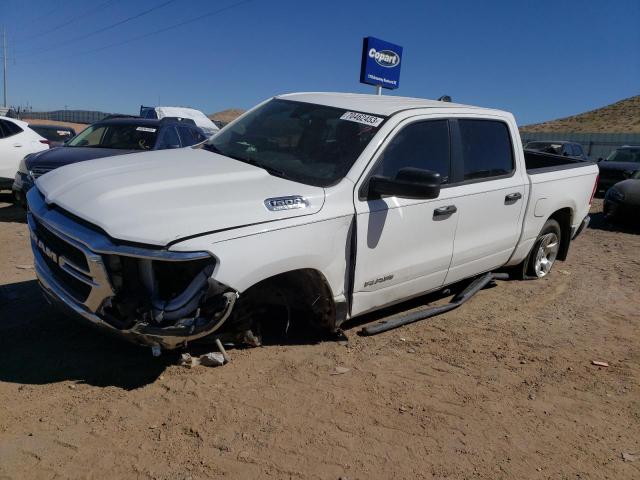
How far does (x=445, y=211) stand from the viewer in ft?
14.2

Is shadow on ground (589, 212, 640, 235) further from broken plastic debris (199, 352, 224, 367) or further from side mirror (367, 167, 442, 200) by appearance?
broken plastic debris (199, 352, 224, 367)

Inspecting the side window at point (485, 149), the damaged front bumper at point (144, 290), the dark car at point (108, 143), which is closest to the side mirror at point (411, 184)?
the side window at point (485, 149)

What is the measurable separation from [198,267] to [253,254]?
32 centimetres

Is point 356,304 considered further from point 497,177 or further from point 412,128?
point 497,177

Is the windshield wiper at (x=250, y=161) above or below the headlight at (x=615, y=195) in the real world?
above

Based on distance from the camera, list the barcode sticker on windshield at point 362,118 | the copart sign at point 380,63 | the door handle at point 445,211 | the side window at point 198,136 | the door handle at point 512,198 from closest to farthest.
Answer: the barcode sticker on windshield at point 362,118 → the door handle at point 445,211 → the door handle at point 512,198 → the side window at point 198,136 → the copart sign at point 380,63

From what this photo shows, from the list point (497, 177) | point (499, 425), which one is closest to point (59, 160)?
point (497, 177)

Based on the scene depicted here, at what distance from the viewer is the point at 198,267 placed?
3.07 meters

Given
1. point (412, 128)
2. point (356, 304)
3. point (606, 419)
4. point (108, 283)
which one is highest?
point (412, 128)

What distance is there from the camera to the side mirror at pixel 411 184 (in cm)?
358

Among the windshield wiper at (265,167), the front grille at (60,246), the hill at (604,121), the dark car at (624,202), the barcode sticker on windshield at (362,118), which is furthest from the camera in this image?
the hill at (604,121)

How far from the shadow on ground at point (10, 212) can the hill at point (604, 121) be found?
59.6 metres

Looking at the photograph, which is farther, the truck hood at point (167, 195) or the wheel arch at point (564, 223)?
the wheel arch at point (564, 223)

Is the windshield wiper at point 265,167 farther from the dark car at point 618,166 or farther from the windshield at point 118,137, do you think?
the dark car at point 618,166
